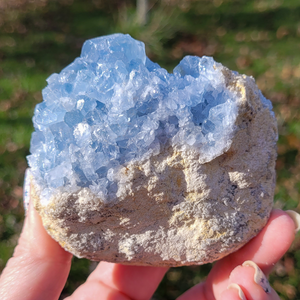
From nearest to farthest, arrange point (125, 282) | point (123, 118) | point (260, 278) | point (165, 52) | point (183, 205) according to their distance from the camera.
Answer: point (123, 118), point (183, 205), point (260, 278), point (125, 282), point (165, 52)

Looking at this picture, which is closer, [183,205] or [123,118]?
[123,118]

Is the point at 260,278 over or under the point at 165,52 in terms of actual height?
under

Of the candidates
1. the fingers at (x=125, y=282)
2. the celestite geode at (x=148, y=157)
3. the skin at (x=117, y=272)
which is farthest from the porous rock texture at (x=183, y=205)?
the fingers at (x=125, y=282)

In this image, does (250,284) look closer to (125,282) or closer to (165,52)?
(125,282)

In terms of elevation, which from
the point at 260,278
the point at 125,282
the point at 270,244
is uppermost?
the point at 270,244

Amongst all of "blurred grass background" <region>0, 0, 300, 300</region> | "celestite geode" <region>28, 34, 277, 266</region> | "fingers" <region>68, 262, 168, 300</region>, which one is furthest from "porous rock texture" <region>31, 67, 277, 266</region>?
"blurred grass background" <region>0, 0, 300, 300</region>

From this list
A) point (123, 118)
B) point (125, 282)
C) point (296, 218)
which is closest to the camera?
point (123, 118)

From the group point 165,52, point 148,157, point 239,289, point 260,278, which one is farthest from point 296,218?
point 165,52
